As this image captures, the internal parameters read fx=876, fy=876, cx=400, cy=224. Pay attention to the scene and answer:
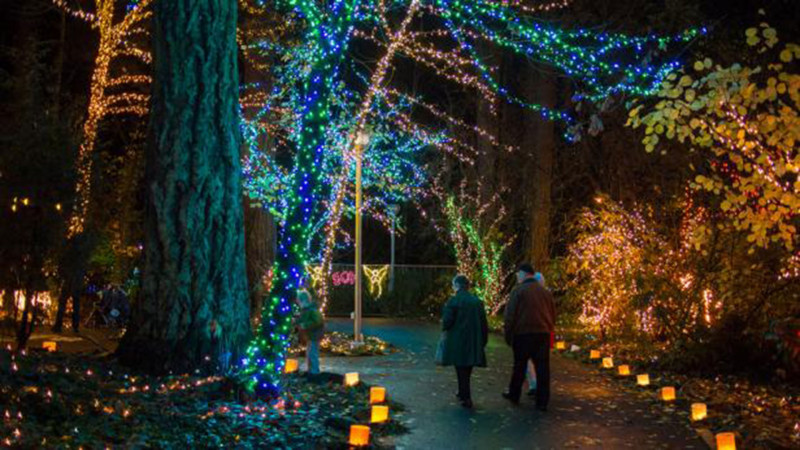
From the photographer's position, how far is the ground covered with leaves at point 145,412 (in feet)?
22.5

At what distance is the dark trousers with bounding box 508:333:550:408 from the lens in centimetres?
1092

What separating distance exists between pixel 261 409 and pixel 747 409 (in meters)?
6.38

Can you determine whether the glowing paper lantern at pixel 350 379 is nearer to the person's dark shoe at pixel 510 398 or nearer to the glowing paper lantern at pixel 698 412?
the person's dark shoe at pixel 510 398

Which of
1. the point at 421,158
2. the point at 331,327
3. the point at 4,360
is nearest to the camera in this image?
the point at 4,360

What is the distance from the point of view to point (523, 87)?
30.2 meters

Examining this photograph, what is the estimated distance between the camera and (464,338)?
36.3 ft

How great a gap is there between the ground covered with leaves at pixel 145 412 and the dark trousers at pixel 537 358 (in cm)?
179

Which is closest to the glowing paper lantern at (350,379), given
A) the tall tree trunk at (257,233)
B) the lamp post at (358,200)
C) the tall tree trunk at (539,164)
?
the lamp post at (358,200)

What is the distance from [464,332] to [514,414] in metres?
1.20

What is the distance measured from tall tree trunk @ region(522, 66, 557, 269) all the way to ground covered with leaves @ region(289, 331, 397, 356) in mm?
→ 8066

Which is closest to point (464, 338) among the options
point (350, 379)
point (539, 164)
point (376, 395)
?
point (376, 395)

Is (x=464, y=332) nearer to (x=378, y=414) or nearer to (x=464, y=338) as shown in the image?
(x=464, y=338)

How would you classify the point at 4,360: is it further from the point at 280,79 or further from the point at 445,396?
the point at 280,79

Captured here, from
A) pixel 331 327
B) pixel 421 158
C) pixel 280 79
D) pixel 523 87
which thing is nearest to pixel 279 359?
pixel 280 79
